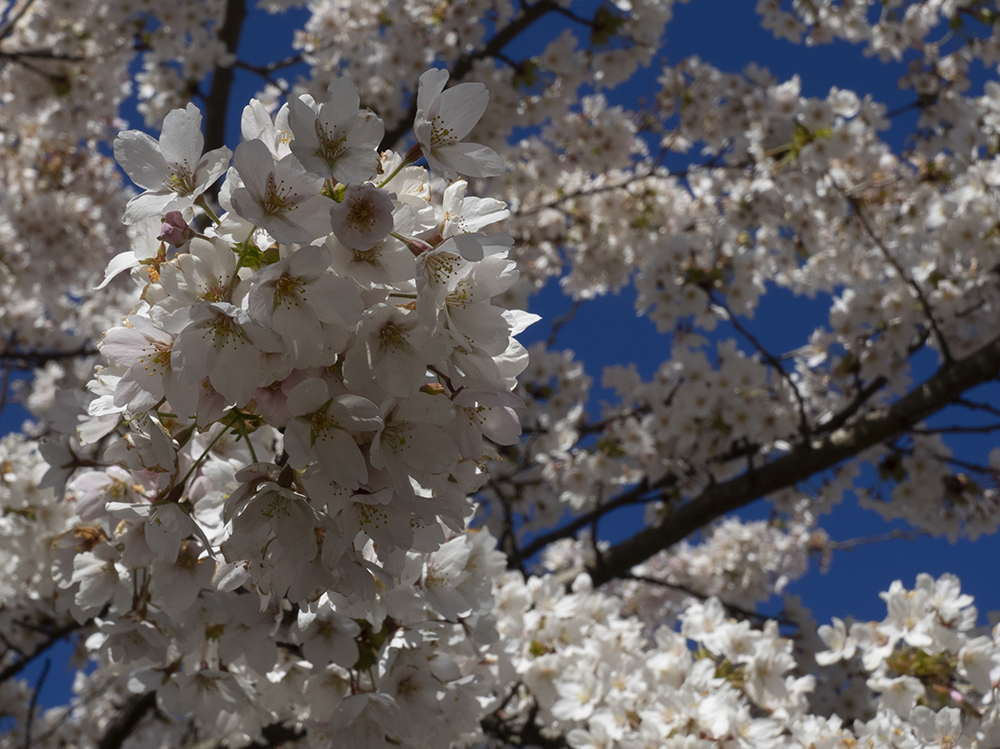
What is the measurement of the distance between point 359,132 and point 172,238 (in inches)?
14.9

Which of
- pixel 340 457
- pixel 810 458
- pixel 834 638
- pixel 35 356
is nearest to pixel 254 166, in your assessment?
pixel 340 457

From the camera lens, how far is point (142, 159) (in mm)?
1328

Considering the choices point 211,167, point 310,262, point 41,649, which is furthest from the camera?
point 41,649

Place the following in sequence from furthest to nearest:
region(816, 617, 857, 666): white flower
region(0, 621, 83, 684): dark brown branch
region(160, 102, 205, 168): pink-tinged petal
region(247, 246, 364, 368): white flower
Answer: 1. region(0, 621, 83, 684): dark brown branch
2. region(816, 617, 857, 666): white flower
3. region(160, 102, 205, 168): pink-tinged petal
4. region(247, 246, 364, 368): white flower

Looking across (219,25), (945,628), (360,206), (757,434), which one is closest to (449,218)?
(360,206)

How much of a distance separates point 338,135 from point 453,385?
47 cm

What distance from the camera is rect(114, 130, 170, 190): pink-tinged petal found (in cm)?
132

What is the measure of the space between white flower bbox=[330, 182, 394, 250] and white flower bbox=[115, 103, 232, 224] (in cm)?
34

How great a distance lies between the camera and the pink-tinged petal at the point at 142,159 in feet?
4.32

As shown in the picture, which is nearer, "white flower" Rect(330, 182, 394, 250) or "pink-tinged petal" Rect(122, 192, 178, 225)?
"white flower" Rect(330, 182, 394, 250)

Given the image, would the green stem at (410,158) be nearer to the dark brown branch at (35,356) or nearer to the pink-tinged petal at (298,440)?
the pink-tinged petal at (298,440)

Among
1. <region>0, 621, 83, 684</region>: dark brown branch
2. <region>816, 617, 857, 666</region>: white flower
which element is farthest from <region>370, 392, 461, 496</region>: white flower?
<region>0, 621, 83, 684</region>: dark brown branch

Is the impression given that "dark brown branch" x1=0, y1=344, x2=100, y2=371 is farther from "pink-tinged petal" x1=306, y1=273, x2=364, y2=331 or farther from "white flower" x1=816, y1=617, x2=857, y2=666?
"white flower" x1=816, y1=617, x2=857, y2=666

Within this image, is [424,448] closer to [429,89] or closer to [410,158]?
[410,158]
